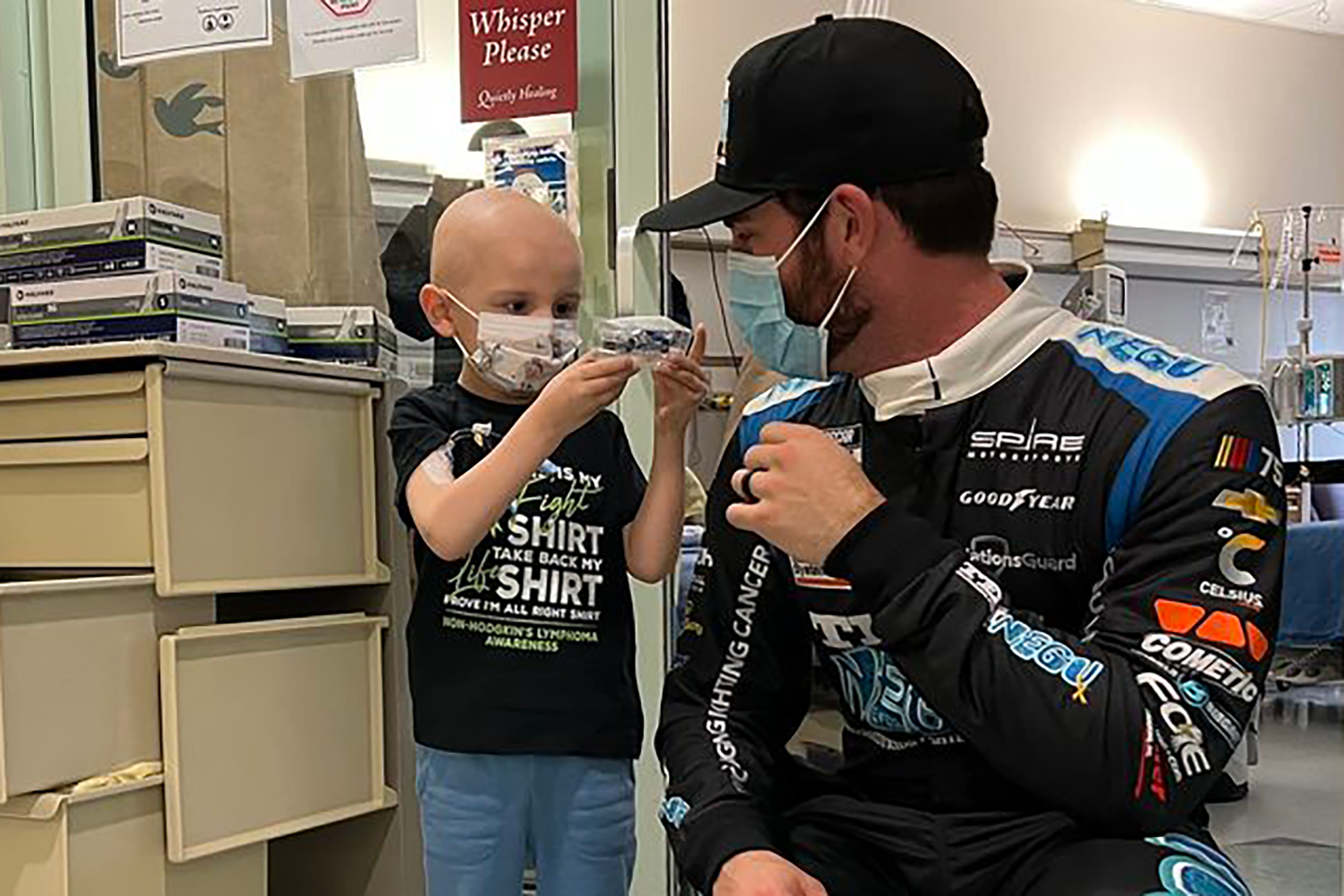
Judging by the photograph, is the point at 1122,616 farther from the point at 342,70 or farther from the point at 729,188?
the point at 342,70

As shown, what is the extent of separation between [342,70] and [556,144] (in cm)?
33

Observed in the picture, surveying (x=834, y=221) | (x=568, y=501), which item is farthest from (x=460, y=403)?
(x=834, y=221)

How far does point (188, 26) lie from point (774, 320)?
115cm

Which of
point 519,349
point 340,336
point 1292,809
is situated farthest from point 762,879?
point 1292,809

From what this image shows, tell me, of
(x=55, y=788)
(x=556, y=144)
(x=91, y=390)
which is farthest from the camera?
(x=556, y=144)

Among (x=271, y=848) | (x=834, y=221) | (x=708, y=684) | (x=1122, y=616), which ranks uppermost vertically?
(x=834, y=221)

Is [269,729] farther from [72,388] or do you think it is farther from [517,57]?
[517,57]

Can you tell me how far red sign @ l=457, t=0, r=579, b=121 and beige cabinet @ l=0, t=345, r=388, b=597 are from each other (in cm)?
46

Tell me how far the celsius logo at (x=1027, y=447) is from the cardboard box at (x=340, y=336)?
930mm

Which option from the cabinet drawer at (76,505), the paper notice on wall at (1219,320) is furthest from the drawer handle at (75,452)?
the paper notice on wall at (1219,320)

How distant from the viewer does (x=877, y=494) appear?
986 millimetres

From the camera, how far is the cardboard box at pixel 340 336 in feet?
5.62

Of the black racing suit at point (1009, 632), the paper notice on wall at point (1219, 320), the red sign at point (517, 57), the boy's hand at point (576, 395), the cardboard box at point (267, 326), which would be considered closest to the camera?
the black racing suit at point (1009, 632)

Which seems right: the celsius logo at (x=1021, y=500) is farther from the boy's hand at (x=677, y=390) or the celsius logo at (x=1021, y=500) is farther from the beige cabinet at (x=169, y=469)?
the beige cabinet at (x=169, y=469)
